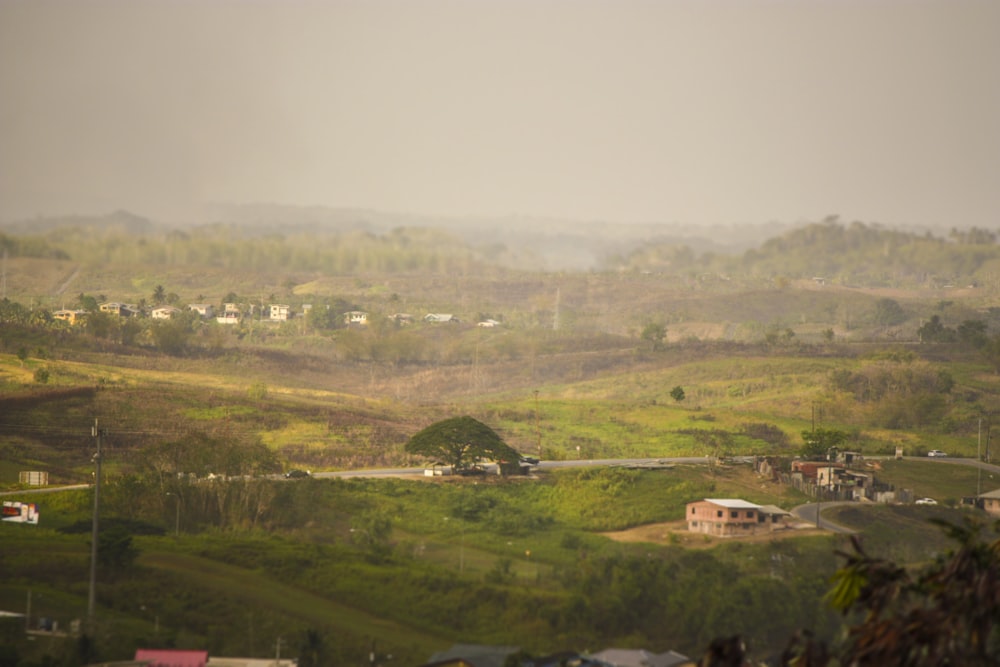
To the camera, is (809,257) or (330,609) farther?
(809,257)

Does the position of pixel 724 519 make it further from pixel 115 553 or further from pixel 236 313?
pixel 236 313

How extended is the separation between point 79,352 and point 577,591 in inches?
2649

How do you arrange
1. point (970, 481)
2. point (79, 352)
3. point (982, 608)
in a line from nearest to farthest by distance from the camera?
point (982, 608), point (970, 481), point (79, 352)

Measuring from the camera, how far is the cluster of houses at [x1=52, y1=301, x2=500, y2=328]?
131 metres

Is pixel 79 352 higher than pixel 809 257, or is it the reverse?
pixel 809 257

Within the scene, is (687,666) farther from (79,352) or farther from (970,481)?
(79,352)

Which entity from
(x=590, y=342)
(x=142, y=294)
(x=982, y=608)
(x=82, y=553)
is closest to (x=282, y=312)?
(x=142, y=294)

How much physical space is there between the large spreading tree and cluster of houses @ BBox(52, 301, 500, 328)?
62.9 m

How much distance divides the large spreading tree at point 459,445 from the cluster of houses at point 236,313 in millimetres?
62860

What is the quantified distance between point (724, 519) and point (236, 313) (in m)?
91.9

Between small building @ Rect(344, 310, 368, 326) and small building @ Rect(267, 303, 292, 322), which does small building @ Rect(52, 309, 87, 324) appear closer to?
small building @ Rect(267, 303, 292, 322)

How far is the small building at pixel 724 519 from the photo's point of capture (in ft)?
197

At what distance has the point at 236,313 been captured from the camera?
142m

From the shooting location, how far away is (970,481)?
7594 cm
